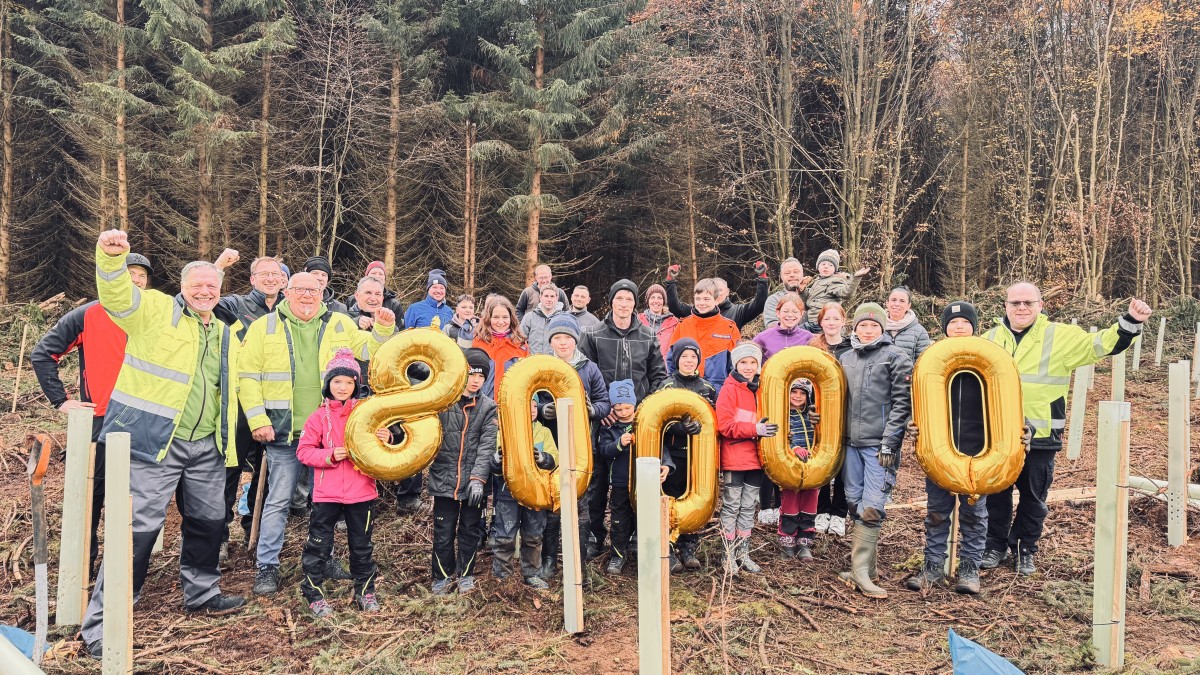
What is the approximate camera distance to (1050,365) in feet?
18.4

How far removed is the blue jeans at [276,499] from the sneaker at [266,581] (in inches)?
1.8

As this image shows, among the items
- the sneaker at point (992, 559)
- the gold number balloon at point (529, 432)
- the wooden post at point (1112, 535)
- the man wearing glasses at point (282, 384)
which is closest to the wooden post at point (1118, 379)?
the sneaker at point (992, 559)

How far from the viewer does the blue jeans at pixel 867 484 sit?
5398 millimetres

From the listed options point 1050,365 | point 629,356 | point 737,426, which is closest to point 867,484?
point 737,426

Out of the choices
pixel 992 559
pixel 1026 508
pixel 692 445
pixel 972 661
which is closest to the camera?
pixel 972 661

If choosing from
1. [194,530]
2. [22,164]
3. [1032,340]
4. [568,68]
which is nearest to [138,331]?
[194,530]

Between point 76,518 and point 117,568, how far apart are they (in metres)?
1.11

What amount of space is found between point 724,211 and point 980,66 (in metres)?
8.74

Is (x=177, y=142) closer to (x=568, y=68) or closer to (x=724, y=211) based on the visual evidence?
(x=568, y=68)

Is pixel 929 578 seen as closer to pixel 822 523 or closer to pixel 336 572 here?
pixel 822 523

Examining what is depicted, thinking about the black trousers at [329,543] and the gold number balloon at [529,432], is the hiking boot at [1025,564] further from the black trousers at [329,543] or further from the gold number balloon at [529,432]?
the black trousers at [329,543]

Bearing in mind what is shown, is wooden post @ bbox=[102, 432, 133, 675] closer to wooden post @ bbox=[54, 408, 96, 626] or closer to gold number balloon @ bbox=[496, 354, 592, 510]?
wooden post @ bbox=[54, 408, 96, 626]

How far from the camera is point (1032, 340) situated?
18.6 feet

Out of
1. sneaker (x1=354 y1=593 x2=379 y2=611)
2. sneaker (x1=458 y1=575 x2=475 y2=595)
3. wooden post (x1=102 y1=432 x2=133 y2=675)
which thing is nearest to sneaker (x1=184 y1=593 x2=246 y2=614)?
sneaker (x1=354 y1=593 x2=379 y2=611)
